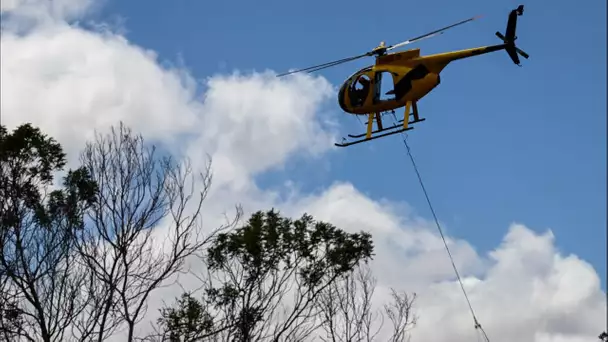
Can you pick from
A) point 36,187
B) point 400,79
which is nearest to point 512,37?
point 400,79

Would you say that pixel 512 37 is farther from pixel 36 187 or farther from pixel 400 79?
pixel 36 187

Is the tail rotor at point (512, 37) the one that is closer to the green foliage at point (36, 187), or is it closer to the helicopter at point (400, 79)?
the helicopter at point (400, 79)

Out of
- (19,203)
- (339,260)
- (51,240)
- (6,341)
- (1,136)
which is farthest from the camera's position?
(339,260)

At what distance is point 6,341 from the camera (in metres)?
11.1

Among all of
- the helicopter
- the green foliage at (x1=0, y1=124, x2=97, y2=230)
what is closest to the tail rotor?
the helicopter

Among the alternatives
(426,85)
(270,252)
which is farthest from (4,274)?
(426,85)

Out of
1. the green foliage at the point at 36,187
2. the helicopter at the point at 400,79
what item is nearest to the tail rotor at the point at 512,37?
the helicopter at the point at 400,79

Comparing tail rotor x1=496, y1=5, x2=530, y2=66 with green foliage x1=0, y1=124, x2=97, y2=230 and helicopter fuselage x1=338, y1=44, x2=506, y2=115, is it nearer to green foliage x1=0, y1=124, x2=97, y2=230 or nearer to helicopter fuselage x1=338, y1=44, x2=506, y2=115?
helicopter fuselage x1=338, y1=44, x2=506, y2=115

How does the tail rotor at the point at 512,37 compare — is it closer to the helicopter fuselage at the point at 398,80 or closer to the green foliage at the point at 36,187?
the helicopter fuselage at the point at 398,80

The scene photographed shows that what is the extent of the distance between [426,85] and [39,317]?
7698mm

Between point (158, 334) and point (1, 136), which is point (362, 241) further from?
point (1, 136)

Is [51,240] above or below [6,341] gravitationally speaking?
above

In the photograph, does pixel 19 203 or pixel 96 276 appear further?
pixel 19 203

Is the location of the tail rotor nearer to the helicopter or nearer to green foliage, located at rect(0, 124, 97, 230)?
the helicopter
